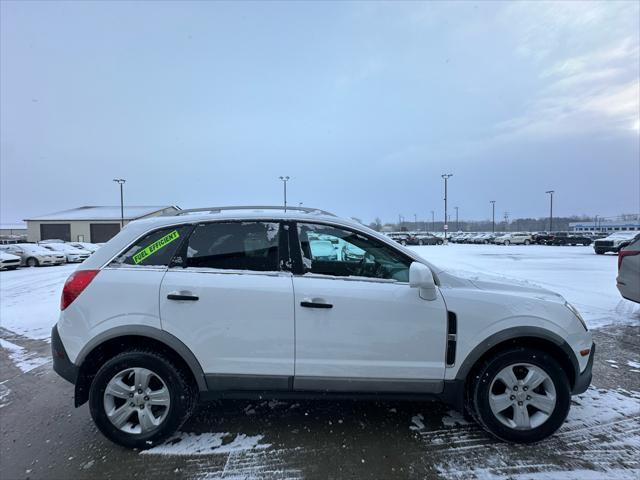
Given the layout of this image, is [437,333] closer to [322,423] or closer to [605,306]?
[322,423]

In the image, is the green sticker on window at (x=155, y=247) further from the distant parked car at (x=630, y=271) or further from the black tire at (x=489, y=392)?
the distant parked car at (x=630, y=271)

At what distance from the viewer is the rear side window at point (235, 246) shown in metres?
A: 2.94

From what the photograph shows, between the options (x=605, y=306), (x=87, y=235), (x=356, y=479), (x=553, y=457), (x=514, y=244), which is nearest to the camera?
(x=356, y=479)

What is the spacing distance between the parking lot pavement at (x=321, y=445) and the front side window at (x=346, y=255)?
132 cm

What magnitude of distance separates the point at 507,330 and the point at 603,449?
116 cm

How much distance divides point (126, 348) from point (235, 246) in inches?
46.9

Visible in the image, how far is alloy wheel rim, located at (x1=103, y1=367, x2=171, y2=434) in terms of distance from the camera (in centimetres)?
279

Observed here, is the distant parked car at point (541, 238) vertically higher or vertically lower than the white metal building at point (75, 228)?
lower

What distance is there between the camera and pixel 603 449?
2746mm

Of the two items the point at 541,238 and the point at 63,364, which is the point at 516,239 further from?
the point at 63,364

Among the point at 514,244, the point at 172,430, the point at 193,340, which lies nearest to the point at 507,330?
the point at 193,340

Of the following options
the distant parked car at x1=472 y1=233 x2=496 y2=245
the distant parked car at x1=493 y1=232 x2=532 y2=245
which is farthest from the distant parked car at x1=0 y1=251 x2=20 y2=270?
the distant parked car at x1=472 y1=233 x2=496 y2=245

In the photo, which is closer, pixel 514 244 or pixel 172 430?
pixel 172 430

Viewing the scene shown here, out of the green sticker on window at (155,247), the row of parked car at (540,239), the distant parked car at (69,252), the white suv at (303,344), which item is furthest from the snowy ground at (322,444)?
the row of parked car at (540,239)
